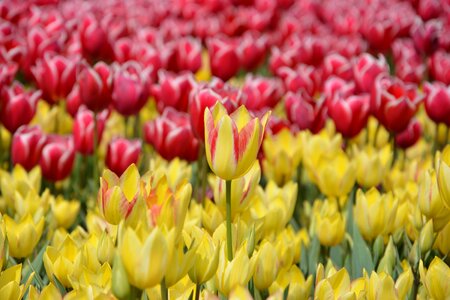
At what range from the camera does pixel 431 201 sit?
1953mm

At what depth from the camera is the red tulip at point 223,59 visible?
4.11 metres

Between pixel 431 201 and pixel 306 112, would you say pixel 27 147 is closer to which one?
pixel 306 112

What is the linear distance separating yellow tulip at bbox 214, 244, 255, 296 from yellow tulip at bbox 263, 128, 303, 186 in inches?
53.3

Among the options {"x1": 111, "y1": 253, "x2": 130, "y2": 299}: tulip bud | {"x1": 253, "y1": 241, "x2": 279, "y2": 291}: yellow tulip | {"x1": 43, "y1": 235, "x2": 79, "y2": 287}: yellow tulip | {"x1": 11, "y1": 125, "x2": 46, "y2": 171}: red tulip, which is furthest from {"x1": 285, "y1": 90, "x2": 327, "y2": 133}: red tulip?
{"x1": 111, "y1": 253, "x2": 130, "y2": 299}: tulip bud

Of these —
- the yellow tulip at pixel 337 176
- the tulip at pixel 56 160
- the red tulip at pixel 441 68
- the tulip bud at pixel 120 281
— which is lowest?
the red tulip at pixel 441 68

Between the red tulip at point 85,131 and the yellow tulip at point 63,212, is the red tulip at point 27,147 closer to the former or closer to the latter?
the red tulip at point 85,131

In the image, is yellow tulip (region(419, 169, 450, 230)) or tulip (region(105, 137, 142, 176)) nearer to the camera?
yellow tulip (region(419, 169, 450, 230))

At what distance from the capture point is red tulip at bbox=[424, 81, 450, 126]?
3.20 metres

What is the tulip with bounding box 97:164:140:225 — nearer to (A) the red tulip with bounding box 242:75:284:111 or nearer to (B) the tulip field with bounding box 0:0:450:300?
(B) the tulip field with bounding box 0:0:450:300

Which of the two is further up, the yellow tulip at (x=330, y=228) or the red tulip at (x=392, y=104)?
the yellow tulip at (x=330, y=228)

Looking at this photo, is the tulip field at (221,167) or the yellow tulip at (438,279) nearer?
the tulip field at (221,167)

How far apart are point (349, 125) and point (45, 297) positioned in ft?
6.27

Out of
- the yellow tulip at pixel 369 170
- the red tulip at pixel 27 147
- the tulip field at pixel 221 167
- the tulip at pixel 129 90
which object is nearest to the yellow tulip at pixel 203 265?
the tulip field at pixel 221 167

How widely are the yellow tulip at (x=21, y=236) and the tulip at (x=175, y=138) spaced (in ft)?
3.31
